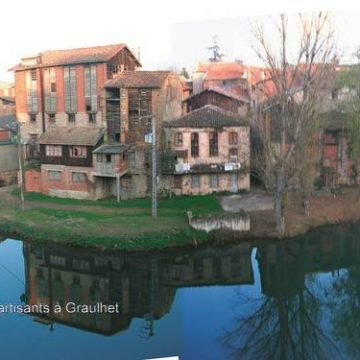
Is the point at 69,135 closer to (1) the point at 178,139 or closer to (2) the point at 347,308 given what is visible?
(1) the point at 178,139

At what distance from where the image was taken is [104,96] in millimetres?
3855

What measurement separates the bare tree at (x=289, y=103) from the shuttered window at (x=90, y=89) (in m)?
1.25

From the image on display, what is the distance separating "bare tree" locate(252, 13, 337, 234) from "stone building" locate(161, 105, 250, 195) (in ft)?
0.56

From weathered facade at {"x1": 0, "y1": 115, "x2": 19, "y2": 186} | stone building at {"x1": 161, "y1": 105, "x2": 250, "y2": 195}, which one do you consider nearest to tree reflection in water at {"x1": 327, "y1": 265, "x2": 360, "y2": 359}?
stone building at {"x1": 161, "y1": 105, "x2": 250, "y2": 195}

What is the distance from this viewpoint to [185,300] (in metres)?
3.31

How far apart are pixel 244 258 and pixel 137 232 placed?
0.99 meters

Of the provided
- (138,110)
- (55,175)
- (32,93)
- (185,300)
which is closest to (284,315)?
(185,300)

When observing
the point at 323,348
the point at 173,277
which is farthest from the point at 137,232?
the point at 323,348

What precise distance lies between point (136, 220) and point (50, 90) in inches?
50.9

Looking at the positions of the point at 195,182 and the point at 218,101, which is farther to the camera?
the point at 195,182

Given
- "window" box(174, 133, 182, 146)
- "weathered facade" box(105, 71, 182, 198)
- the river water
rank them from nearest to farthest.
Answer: the river water < "weathered facade" box(105, 71, 182, 198) < "window" box(174, 133, 182, 146)

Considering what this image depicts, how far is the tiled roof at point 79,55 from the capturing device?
3.28 meters

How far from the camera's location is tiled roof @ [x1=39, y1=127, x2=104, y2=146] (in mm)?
4070

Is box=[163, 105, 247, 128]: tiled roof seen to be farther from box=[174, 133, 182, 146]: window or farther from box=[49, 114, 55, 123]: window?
box=[49, 114, 55, 123]: window
